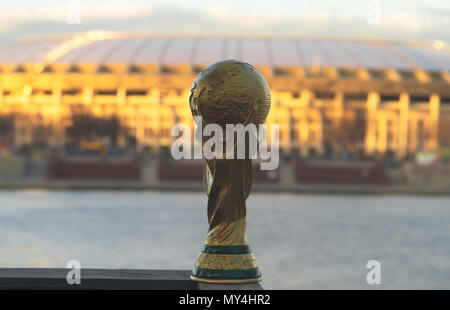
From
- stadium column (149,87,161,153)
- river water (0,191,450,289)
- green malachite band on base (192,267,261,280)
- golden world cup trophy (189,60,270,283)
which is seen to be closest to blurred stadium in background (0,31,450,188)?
stadium column (149,87,161,153)

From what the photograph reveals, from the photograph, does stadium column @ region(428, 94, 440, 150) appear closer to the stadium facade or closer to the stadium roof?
the stadium facade

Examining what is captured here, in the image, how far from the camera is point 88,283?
16.0 feet

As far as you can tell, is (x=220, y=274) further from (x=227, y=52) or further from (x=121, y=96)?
(x=227, y=52)

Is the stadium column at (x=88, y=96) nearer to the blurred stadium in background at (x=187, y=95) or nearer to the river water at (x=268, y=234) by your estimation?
the blurred stadium in background at (x=187, y=95)

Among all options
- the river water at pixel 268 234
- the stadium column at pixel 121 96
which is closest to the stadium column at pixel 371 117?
the stadium column at pixel 121 96

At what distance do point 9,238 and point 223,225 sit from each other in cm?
1503

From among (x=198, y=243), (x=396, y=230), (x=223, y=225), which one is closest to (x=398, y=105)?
(x=396, y=230)

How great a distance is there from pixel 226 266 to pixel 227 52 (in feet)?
212

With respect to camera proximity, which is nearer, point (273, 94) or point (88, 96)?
point (273, 94)

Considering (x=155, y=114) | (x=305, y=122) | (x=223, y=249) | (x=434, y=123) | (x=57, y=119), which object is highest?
(x=155, y=114)

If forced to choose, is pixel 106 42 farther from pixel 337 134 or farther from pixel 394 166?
pixel 394 166

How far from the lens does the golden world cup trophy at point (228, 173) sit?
16.5 ft

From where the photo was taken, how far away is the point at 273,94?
63.8m

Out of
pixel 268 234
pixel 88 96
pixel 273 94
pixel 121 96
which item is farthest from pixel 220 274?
pixel 88 96
